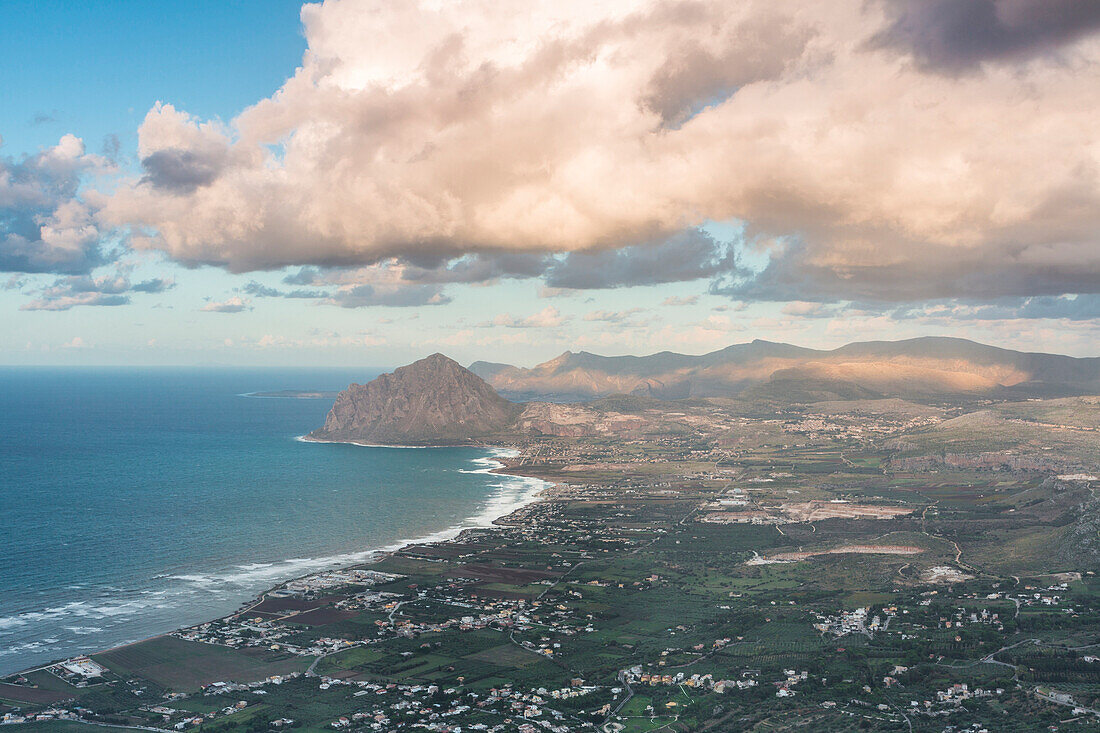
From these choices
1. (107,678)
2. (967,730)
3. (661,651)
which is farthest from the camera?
(661,651)

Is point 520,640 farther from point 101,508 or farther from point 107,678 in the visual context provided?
point 101,508

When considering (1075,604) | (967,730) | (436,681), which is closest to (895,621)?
(1075,604)

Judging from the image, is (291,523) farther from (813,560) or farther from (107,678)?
Answer: (813,560)

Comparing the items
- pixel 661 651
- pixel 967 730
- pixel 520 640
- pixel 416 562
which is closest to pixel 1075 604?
pixel 967 730

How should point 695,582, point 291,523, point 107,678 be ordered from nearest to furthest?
point 107,678, point 695,582, point 291,523

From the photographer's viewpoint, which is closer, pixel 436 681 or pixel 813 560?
pixel 436 681

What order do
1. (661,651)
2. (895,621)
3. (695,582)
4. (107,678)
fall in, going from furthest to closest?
(695,582)
(895,621)
(661,651)
(107,678)

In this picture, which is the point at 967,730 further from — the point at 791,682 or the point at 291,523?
the point at 291,523

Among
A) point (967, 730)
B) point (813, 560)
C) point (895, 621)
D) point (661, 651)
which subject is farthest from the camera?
point (813, 560)

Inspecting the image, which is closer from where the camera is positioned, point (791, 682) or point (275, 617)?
point (791, 682)
